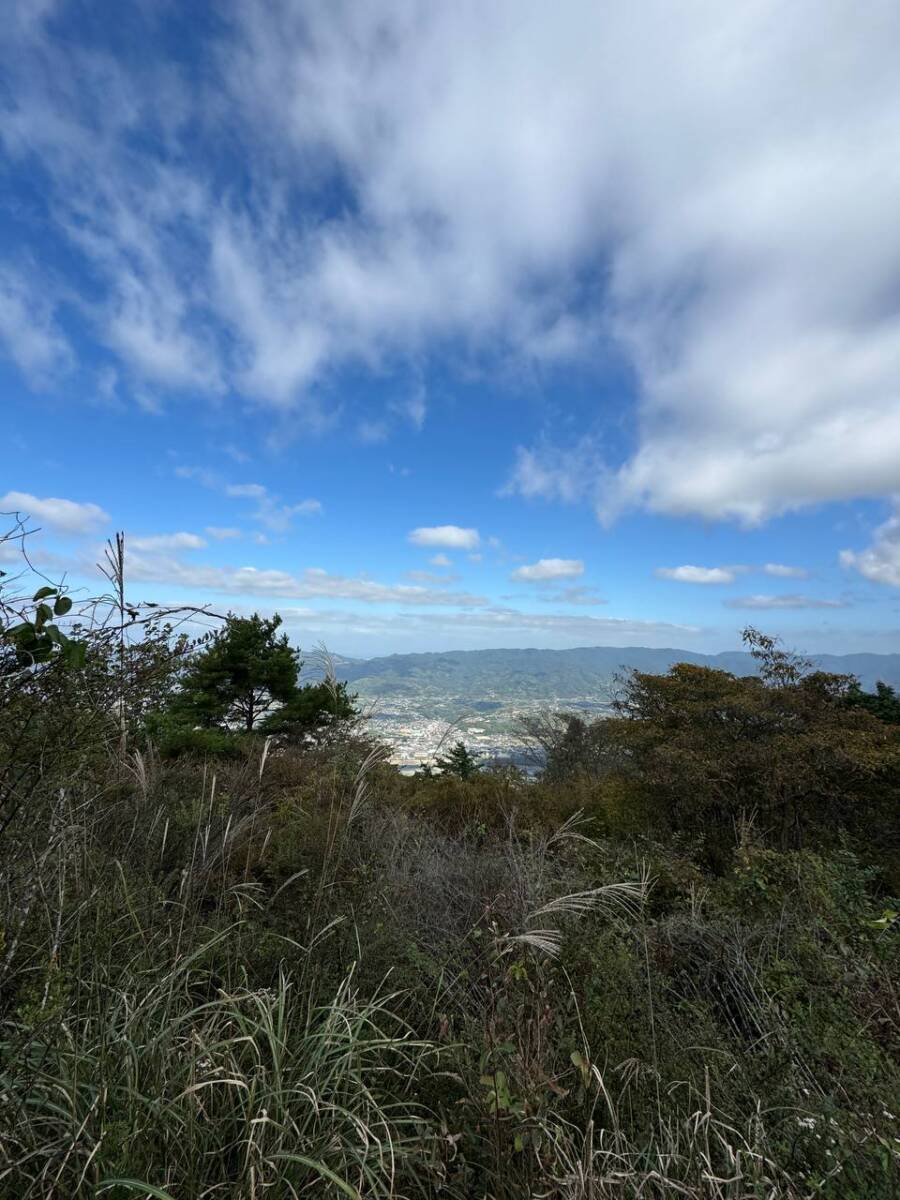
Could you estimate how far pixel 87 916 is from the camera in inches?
98.4

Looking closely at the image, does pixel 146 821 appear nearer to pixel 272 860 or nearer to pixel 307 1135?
pixel 272 860

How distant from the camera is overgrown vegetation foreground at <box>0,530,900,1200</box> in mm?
1586

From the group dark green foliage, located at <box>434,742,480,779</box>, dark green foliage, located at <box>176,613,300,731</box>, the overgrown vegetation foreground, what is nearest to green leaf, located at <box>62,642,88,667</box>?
the overgrown vegetation foreground

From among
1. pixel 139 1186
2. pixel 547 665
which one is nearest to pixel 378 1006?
pixel 139 1186

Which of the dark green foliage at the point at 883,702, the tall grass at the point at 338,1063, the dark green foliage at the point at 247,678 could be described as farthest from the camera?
the dark green foliage at the point at 247,678

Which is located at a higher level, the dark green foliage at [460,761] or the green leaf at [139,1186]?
the green leaf at [139,1186]

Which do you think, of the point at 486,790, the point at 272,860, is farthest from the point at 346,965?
the point at 486,790

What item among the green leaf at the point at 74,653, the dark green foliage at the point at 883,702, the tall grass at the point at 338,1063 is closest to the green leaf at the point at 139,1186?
the tall grass at the point at 338,1063

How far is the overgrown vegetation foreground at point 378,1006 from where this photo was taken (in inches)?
62.4

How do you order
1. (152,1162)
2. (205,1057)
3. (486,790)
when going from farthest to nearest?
(486,790), (205,1057), (152,1162)

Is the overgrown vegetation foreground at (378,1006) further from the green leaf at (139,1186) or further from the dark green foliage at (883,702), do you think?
the dark green foliage at (883,702)

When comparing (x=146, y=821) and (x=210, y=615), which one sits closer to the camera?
(x=210, y=615)

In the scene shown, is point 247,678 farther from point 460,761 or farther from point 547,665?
point 547,665

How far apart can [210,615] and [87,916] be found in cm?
156
